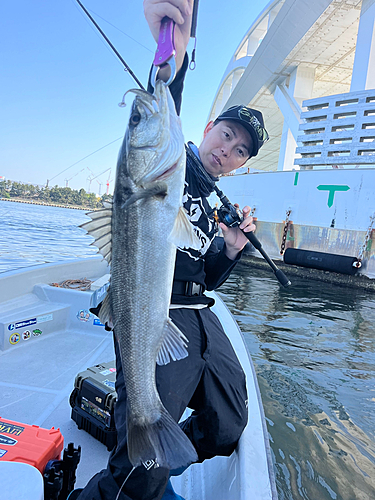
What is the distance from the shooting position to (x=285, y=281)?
2656mm

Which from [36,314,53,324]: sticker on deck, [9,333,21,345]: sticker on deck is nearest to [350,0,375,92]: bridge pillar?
[36,314,53,324]: sticker on deck

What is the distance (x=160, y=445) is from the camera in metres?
1.53

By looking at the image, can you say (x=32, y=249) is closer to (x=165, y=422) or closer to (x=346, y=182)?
(x=346, y=182)

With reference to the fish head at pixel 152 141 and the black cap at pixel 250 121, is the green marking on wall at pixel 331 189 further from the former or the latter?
the fish head at pixel 152 141

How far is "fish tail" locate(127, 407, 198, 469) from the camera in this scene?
149cm

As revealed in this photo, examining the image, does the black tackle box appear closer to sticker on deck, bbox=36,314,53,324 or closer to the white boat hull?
sticker on deck, bbox=36,314,53,324

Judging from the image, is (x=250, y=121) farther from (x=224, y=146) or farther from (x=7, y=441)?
(x=7, y=441)

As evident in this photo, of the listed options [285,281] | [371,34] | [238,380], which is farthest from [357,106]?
[238,380]

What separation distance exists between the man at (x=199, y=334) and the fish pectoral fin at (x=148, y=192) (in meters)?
0.58

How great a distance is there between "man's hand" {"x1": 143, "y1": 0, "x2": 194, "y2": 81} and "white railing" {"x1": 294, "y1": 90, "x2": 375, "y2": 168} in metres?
14.5

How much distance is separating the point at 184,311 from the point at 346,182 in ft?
46.5

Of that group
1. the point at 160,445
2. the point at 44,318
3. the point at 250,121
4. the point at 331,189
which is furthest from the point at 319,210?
the point at 160,445

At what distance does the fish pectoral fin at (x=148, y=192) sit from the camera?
1.59m

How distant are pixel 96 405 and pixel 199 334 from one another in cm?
130
